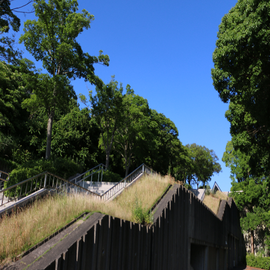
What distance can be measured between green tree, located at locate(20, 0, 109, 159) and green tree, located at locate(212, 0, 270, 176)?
348 inches

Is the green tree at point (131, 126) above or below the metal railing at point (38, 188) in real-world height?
above

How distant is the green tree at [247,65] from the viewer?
10094mm

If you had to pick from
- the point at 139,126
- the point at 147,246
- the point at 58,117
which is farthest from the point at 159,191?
the point at 58,117

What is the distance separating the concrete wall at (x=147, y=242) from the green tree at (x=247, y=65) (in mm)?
5058

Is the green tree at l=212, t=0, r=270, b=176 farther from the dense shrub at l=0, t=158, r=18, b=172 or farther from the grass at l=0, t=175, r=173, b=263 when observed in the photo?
the dense shrub at l=0, t=158, r=18, b=172

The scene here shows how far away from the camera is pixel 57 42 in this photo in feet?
51.9

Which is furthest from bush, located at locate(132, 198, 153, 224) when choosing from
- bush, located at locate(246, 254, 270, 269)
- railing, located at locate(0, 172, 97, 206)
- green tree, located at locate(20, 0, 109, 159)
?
bush, located at locate(246, 254, 270, 269)

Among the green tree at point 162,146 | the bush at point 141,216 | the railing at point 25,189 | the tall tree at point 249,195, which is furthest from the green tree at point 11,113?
the tall tree at point 249,195

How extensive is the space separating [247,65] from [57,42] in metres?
11.3

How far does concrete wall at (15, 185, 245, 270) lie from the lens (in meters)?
4.52

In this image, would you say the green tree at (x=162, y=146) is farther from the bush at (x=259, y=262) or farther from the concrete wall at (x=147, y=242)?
the concrete wall at (x=147, y=242)

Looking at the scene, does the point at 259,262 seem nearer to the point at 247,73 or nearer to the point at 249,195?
the point at 249,195

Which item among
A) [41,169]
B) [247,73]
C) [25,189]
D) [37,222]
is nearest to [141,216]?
[37,222]

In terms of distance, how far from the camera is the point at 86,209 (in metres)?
6.08
